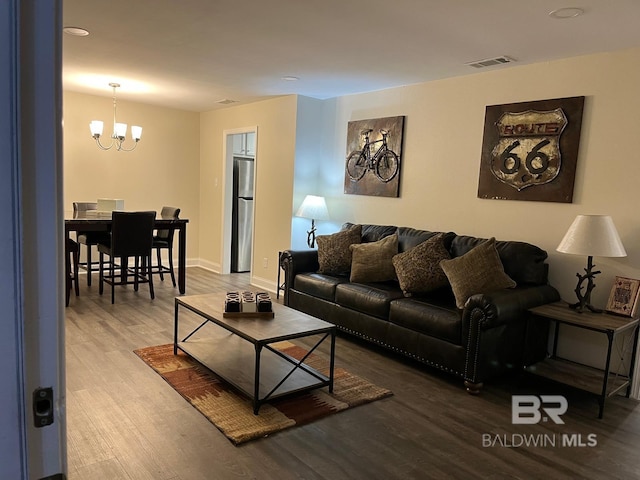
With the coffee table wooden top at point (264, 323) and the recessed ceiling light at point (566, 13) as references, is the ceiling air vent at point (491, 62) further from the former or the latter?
the coffee table wooden top at point (264, 323)

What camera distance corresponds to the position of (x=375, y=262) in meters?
4.12

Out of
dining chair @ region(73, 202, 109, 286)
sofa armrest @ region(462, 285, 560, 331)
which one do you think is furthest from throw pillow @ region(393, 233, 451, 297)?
dining chair @ region(73, 202, 109, 286)

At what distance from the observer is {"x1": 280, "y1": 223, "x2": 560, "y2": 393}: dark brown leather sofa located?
9.89 feet

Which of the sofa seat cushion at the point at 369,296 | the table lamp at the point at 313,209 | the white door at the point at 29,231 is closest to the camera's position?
the white door at the point at 29,231

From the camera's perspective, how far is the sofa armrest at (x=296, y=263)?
4.53m

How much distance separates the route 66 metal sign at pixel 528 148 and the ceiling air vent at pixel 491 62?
41cm

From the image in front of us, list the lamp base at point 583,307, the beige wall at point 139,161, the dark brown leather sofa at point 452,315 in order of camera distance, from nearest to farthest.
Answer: the dark brown leather sofa at point 452,315 → the lamp base at point 583,307 → the beige wall at point 139,161

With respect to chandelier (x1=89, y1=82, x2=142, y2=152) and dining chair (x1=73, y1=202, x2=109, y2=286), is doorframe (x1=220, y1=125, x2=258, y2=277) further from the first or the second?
dining chair (x1=73, y1=202, x2=109, y2=286)

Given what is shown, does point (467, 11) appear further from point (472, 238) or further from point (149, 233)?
point (149, 233)

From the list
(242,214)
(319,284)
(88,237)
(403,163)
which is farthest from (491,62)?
(88,237)

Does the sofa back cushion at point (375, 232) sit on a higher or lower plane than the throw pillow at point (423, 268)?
higher

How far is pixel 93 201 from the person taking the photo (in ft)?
20.6

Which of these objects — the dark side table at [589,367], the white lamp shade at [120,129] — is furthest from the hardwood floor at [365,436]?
the white lamp shade at [120,129]

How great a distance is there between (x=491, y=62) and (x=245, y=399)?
121 inches
